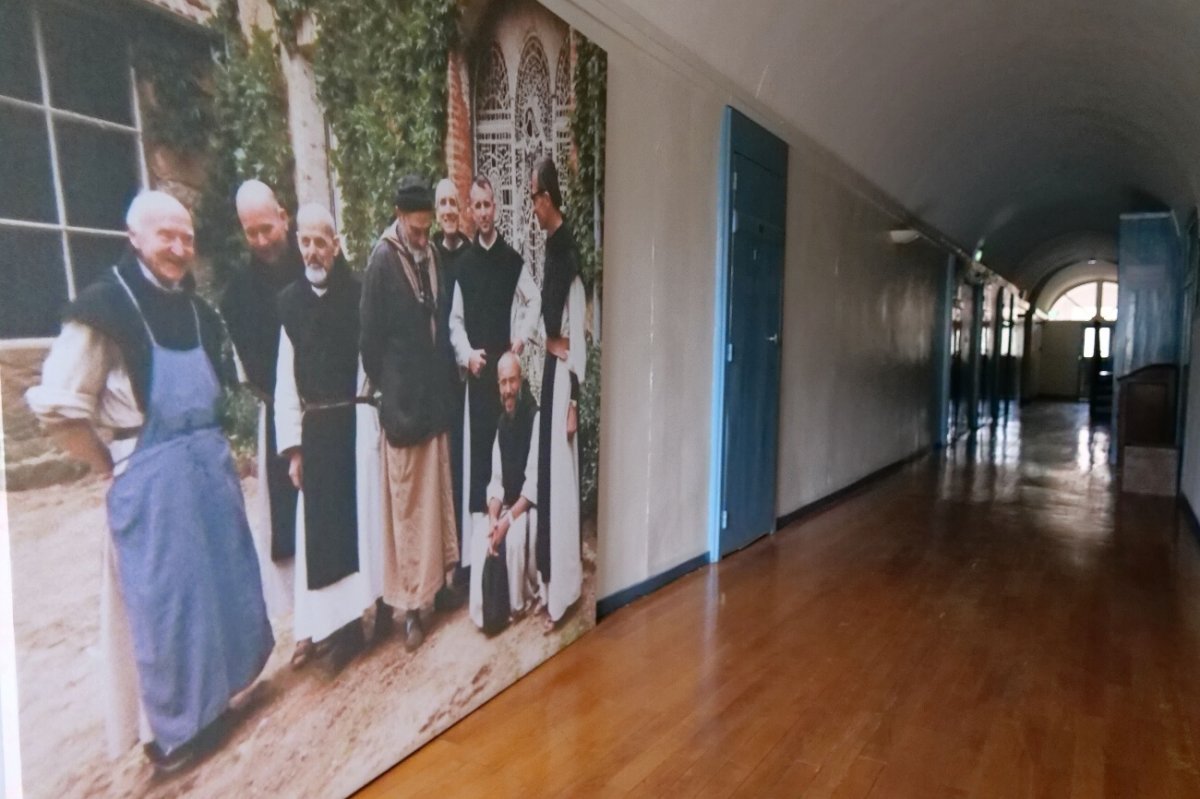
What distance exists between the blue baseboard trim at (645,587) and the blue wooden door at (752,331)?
0.35 meters

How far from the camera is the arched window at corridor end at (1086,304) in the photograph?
24875 mm

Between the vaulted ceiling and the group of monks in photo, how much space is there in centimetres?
202

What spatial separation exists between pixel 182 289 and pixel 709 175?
359 centimetres

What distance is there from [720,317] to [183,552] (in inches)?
146

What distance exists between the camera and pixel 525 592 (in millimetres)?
3510

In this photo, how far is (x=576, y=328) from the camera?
12.5 ft

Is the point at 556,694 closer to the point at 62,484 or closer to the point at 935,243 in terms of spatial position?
the point at 62,484

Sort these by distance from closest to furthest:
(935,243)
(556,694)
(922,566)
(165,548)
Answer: (165,548) < (556,694) < (922,566) < (935,243)

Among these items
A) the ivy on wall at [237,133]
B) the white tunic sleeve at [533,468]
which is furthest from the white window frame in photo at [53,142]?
the white tunic sleeve at [533,468]

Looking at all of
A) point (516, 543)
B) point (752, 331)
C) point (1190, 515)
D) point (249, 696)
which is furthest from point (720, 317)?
point (1190, 515)

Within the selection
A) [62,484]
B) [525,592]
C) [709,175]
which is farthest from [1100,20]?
[62,484]

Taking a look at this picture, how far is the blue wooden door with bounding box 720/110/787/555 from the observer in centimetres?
538

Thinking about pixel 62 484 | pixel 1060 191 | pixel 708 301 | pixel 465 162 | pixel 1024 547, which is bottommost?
pixel 1024 547

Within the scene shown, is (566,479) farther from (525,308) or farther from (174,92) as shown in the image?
(174,92)
